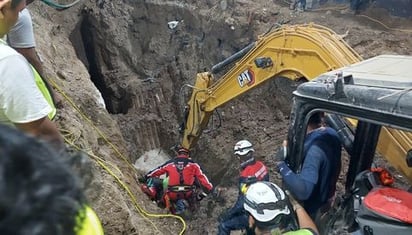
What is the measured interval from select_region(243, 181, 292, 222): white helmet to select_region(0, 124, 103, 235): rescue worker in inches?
99.1

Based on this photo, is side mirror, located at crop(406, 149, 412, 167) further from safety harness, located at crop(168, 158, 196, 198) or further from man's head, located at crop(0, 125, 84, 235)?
safety harness, located at crop(168, 158, 196, 198)

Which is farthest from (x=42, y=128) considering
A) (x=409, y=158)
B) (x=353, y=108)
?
(x=409, y=158)

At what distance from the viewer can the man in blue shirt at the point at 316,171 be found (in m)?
3.97

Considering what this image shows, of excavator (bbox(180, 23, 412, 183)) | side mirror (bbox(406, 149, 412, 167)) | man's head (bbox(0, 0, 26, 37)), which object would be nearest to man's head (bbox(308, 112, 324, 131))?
excavator (bbox(180, 23, 412, 183))

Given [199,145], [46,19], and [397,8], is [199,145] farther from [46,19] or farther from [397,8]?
[397,8]

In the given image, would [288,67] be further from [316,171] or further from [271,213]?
[271,213]

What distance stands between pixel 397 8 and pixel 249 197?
8.82 metres

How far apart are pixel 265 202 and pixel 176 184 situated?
3.68 metres

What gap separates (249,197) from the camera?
147 inches

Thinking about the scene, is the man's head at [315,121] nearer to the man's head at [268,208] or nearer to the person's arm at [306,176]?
the person's arm at [306,176]

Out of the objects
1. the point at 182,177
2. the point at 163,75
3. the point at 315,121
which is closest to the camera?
the point at 315,121

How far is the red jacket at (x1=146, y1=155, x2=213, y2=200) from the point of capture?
279 inches

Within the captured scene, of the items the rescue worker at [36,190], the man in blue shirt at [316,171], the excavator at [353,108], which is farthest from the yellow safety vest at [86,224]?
the man in blue shirt at [316,171]

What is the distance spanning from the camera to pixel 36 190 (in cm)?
98
